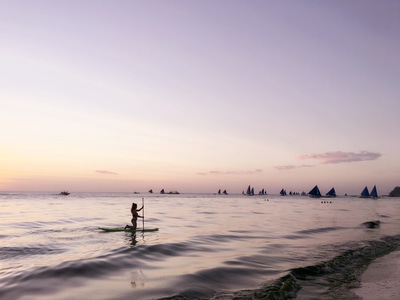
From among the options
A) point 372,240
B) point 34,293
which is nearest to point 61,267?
point 34,293

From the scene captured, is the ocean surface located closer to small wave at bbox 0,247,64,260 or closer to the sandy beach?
small wave at bbox 0,247,64,260

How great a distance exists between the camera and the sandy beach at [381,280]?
11578mm

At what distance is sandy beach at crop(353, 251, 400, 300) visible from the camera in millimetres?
11578

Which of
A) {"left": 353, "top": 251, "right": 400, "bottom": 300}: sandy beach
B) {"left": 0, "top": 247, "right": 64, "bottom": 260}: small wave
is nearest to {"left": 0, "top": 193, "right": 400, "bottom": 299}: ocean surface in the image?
{"left": 0, "top": 247, "right": 64, "bottom": 260}: small wave

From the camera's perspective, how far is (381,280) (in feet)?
45.4

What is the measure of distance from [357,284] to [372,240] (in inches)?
610

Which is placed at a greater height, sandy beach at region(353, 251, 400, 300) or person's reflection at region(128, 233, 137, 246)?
sandy beach at region(353, 251, 400, 300)

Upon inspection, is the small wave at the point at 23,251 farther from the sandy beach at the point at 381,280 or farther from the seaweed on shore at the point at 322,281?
the sandy beach at the point at 381,280

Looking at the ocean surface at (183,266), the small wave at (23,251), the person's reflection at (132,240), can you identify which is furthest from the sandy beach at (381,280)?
the small wave at (23,251)

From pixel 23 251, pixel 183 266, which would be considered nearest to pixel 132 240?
pixel 23 251

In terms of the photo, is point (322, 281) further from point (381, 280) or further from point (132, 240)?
point (132, 240)

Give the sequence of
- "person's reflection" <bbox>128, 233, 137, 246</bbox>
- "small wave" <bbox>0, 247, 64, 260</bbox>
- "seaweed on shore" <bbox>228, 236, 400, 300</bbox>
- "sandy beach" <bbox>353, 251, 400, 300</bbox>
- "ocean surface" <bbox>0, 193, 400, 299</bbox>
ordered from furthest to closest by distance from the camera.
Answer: "person's reflection" <bbox>128, 233, 137, 246</bbox> → "small wave" <bbox>0, 247, 64, 260</bbox> → "ocean surface" <bbox>0, 193, 400, 299</bbox> → "seaweed on shore" <bbox>228, 236, 400, 300</bbox> → "sandy beach" <bbox>353, 251, 400, 300</bbox>

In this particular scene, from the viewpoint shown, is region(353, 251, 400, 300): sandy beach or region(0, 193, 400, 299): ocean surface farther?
region(0, 193, 400, 299): ocean surface

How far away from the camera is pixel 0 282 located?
13.5 m
